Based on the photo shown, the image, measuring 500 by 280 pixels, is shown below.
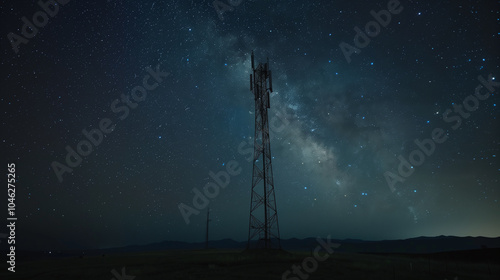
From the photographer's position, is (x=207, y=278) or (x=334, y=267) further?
(x=334, y=267)

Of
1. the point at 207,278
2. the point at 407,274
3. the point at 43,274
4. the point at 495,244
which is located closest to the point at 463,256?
the point at 407,274

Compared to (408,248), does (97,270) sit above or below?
above

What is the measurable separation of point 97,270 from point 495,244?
204820 millimetres

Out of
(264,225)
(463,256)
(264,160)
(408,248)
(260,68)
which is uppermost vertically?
(260,68)

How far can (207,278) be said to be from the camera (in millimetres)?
19062

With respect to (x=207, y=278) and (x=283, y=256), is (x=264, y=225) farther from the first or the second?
(x=207, y=278)

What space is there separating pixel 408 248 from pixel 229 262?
7802 inches

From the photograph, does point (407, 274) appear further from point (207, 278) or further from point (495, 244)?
point (495, 244)

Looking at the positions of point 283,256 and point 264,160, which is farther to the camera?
point 264,160

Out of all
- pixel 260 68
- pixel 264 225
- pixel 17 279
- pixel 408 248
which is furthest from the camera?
pixel 408 248

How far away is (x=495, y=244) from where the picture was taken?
16350cm

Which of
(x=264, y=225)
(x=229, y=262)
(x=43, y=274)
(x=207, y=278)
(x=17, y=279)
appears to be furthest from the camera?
(x=264, y=225)

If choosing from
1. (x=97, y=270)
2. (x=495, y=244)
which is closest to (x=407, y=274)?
(x=97, y=270)

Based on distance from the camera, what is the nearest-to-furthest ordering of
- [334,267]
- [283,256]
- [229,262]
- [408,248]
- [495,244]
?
1. [334,267]
2. [229,262]
3. [283,256]
4. [495,244]
5. [408,248]
